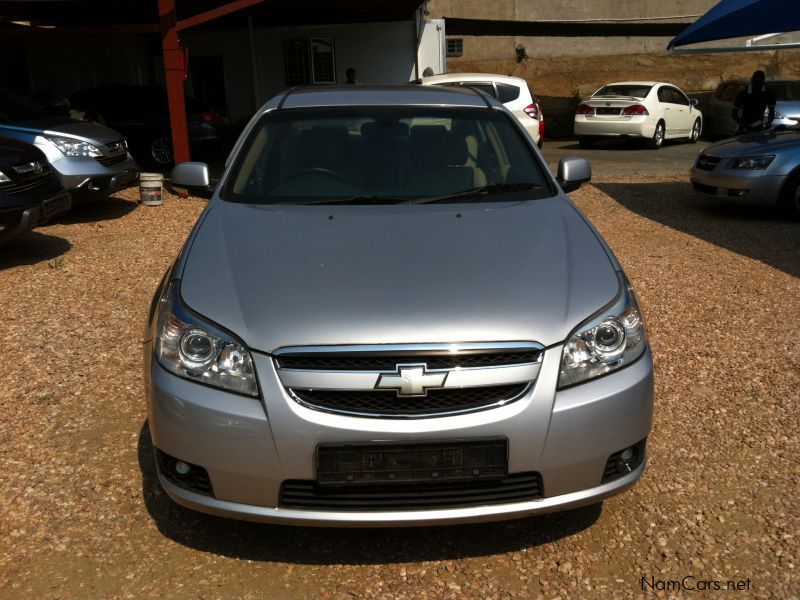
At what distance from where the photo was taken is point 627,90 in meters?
18.6

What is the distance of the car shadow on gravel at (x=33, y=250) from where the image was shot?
7.26 metres

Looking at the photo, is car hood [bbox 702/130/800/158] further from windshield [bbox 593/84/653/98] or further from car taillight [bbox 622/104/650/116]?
windshield [bbox 593/84/653/98]

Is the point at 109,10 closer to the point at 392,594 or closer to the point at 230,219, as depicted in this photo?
the point at 230,219

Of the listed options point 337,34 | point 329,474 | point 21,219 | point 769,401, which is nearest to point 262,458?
point 329,474

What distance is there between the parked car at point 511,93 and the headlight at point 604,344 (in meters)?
10.2

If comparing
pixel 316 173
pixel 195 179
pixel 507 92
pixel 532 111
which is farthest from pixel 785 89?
pixel 195 179

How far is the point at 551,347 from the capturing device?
2543 millimetres

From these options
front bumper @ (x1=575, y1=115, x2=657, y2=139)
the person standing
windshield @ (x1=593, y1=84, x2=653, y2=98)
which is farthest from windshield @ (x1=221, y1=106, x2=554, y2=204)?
windshield @ (x1=593, y1=84, x2=653, y2=98)

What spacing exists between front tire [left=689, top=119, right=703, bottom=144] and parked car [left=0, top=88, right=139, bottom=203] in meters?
14.4

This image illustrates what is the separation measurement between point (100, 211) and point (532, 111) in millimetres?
6971

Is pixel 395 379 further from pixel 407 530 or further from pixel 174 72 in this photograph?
pixel 174 72

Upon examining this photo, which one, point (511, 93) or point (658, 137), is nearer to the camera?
point (511, 93)

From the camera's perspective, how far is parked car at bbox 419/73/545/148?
1273cm

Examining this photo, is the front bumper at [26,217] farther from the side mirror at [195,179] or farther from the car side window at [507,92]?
the car side window at [507,92]
